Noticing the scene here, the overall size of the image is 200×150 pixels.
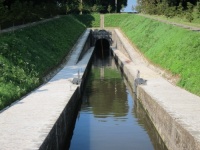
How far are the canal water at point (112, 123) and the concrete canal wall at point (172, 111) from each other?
19.0 inches

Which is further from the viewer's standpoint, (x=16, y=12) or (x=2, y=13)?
(x=16, y=12)

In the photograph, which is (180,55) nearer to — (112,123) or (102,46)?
(112,123)

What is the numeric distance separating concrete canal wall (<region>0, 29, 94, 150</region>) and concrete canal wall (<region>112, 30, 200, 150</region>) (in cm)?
346

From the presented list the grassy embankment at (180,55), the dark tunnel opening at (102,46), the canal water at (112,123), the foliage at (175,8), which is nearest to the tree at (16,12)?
the grassy embankment at (180,55)

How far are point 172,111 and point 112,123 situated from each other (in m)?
3.73

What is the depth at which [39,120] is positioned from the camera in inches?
424

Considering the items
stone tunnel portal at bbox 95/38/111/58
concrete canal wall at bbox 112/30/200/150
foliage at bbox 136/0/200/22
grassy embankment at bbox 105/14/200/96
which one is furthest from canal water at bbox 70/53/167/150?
stone tunnel portal at bbox 95/38/111/58

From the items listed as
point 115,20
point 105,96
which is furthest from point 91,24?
point 105,96

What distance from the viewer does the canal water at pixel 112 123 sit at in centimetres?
1254

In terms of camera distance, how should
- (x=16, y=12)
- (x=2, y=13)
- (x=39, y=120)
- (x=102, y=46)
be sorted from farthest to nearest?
1. (x=102, y=46)
2. (x=16, y=12)
3. (x=2, y=13)
4. (x=39, y=120)

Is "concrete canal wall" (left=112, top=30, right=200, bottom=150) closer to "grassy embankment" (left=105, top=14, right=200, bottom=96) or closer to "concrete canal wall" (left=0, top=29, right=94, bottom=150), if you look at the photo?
"grassy embankment" (left=105, top=14, right=200, bottom=96)

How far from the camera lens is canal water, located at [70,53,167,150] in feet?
41.1

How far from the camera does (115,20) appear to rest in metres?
62.5

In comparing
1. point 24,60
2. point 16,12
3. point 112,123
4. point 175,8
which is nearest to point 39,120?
point 112,123
